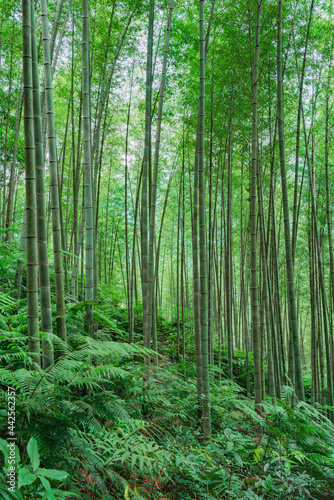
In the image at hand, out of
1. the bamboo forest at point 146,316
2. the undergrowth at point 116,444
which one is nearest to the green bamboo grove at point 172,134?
the bamboo forest at point 146,316

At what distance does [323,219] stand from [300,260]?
3.21m

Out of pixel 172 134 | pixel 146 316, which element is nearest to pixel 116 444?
pixel 146 316

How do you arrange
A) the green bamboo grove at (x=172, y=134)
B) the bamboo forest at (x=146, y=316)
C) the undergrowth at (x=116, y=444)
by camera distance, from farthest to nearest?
the green bamboo grove at (x=172, y=134) < the bamboo forest at (x=146, y=316) < the undergrowth at (x=116, y=444)

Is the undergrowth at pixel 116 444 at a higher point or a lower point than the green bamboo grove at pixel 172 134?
lower

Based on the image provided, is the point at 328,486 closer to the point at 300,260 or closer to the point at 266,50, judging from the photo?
the point at 266,50

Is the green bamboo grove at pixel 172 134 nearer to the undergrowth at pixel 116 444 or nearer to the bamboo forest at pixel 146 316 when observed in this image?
the bamboo forest at pixel 146 316

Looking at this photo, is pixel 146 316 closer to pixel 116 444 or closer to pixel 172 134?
pixel 116 444

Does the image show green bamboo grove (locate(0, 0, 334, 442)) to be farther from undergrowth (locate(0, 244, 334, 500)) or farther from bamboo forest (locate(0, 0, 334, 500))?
undergrowth (locate(0, 244, 334, 500))

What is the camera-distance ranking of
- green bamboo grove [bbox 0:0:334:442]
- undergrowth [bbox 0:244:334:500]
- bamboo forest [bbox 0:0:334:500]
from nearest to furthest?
1. undergrowth [bbox 0:244:334:500]
2. bamboo forest [bbox 0:0:334:500]
3. green bamboo grove [bbox 0:0:334:442]

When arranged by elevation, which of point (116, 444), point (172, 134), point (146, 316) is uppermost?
point (172, 134)

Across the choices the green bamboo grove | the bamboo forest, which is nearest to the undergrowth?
the bamboo forest

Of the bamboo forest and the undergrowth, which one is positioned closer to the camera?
the undergrowth

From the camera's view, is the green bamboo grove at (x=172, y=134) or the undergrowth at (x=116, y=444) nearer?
the undergrowth at (x=116, y=444)

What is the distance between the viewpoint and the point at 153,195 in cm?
318
